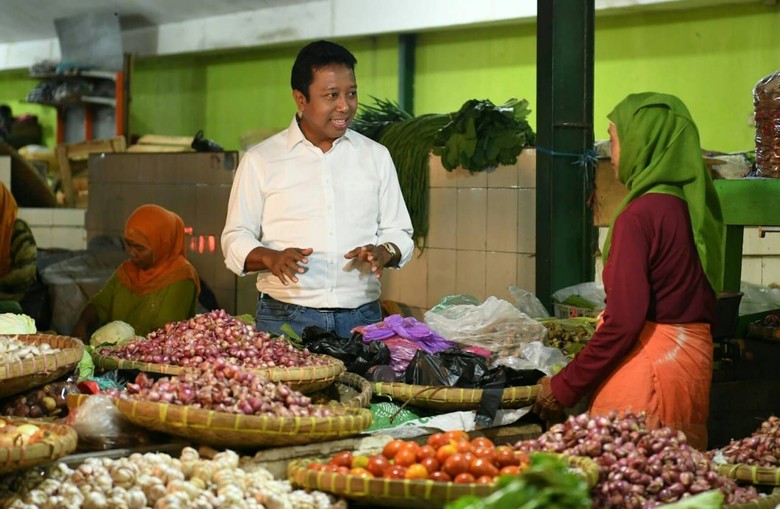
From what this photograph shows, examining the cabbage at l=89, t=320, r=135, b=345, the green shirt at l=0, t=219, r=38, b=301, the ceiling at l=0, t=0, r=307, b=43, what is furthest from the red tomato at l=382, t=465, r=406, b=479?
the ceiling at l=0, t=0, r=307, b=43

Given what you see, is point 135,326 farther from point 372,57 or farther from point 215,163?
point 372,57

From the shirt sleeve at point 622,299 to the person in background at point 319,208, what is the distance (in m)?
1.06

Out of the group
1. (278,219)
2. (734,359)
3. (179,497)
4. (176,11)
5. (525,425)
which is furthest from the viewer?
(176,11)

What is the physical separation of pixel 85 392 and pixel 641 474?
169cm

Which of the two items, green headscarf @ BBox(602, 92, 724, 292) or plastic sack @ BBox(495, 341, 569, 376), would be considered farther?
plastic sack @ BBox(495, 341, 569, 376)

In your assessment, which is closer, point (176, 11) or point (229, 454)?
point (229, 454)

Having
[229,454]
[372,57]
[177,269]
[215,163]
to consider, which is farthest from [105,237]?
[229,454]

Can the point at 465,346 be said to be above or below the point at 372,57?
below

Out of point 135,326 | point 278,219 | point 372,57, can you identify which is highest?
point 372,57

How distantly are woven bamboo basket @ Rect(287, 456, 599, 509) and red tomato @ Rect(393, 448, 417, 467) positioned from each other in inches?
4.2

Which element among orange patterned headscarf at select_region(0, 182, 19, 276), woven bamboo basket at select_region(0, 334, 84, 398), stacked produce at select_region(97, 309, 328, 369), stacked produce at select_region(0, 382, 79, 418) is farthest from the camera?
orange patterned headscarf at select_region(0, 182, 19, 276)

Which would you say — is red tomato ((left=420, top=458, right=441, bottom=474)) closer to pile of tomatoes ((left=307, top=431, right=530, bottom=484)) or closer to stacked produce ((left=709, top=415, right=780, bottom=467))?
pile of tomatoes ((left=307, top=431, right=530, bottom=484))

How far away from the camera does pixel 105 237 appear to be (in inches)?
363

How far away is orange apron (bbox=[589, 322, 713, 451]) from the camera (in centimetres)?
343
